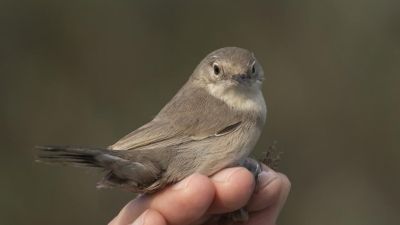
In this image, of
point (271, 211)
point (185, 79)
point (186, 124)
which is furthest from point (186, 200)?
point (185, 79)

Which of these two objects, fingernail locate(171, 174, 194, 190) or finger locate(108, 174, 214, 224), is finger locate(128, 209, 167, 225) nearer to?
finger locate(108, 174, 214, 224)

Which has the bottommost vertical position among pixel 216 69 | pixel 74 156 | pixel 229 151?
pixel 229 151

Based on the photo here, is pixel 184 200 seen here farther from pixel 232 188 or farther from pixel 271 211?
pixel 271 211

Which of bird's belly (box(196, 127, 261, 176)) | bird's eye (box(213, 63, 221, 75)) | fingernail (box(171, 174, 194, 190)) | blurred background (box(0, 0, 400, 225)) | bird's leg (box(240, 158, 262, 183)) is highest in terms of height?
bird's eye (box(213, 63, 221, 75))

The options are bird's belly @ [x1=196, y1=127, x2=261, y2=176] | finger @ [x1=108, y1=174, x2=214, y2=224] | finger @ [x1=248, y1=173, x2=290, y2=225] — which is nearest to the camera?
finger @ [x1=108, y1=174, x2=214, y2=224]

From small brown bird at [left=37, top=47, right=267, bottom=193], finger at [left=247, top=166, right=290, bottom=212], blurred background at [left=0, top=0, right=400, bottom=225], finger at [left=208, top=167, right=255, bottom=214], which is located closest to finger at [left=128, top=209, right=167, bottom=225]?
small brown bird at [left=37, top=47, right=267, bottom=193]

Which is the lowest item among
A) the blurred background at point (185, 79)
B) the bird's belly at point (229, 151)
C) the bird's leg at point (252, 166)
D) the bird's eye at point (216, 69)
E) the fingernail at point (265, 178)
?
the blurred background at point (185, 79)

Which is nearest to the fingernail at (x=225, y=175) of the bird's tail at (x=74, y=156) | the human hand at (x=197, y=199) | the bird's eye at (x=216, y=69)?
the human hand at (x=197, y=199)

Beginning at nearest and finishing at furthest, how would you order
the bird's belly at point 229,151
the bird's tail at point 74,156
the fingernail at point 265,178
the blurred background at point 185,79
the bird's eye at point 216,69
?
the bird's tail at point 74,156
the bird's belly at point 229,151
the fingernail at point 265,178
the bird's eye at point 216,69
the blurred background at point 185,79

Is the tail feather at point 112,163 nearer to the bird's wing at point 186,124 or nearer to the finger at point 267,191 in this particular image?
the bird's wing at point 186,124
